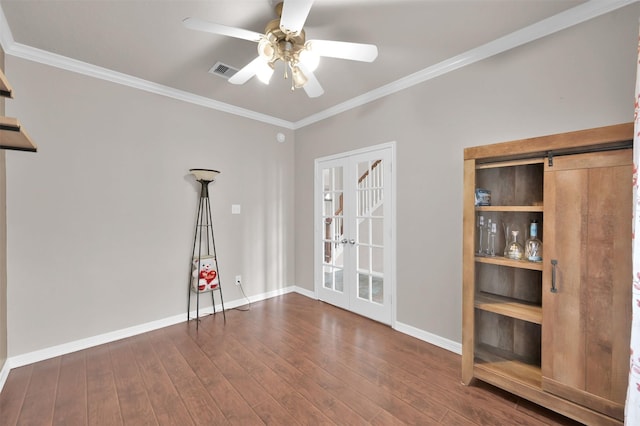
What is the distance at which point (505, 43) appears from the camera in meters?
2.19

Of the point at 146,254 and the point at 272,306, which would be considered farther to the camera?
the point at 272,306

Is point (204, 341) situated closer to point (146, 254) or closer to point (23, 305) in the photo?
point (146, 254)

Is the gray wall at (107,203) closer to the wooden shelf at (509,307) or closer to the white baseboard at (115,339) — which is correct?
the white baseboard at (115,339)

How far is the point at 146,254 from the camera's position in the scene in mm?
2947

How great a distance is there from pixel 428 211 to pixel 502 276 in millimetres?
824

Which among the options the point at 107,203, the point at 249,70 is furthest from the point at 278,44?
the point at 107,203

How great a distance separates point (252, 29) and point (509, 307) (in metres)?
2.78

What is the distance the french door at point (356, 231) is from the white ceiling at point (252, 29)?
0.93m

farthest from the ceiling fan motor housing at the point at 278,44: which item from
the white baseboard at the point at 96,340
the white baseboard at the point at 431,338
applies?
the white baseboard at the point at 96,340

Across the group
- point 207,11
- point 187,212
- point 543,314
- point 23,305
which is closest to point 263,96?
point 207,11

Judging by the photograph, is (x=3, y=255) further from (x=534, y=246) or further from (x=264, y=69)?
(x=534, y=246)

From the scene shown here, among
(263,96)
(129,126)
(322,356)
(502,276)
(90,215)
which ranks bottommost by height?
(322,356)

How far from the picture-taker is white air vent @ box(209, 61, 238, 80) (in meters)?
2.54

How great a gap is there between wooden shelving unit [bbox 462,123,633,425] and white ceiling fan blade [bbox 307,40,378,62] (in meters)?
0.98
